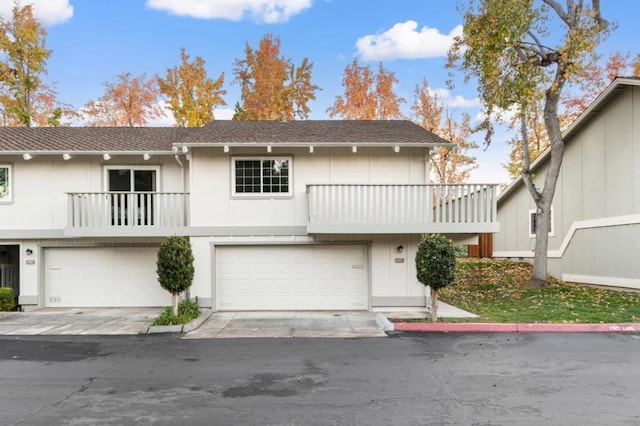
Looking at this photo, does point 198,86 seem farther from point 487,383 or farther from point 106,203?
point 487,383

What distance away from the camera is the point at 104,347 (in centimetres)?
Answer: 845

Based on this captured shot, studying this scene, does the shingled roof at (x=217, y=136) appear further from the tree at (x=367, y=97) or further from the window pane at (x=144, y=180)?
the tree at (x=367, y=97)

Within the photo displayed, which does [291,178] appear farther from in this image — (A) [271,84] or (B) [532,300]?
(A) [271,84]

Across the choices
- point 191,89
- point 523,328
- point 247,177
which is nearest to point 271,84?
point 191,89

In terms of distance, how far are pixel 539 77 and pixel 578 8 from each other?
2.71 meters

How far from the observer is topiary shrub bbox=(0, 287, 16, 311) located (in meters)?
12.1

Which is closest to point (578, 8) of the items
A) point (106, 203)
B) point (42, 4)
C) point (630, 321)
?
point (630, 321)

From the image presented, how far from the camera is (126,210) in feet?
40.4

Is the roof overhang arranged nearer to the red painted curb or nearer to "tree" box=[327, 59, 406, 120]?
the red painted curb

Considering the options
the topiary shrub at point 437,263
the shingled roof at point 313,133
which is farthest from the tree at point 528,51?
the topiary shrub at point 437,263

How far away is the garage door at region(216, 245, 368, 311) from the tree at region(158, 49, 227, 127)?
15537 mm

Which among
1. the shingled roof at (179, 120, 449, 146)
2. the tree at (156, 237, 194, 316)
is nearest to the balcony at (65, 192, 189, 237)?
the tree at (156, 237, 194, 316)

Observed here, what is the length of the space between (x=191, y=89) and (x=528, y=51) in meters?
Answer: 19.0

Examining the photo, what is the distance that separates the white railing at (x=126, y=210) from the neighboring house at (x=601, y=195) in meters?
13.6
